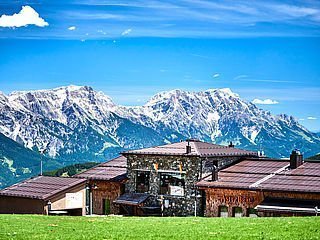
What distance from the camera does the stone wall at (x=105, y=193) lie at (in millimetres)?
56250

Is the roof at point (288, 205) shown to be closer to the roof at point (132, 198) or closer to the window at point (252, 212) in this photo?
the window at point (252, 212)

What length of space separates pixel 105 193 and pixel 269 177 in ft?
55.4

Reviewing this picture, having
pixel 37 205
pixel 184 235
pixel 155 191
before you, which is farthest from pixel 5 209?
pixel 184 235

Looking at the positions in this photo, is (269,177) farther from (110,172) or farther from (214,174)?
(110,172)

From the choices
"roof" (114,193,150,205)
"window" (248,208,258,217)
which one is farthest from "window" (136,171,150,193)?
"window" (248,208,258,217)

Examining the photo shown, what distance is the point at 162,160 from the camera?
52781 millimetres

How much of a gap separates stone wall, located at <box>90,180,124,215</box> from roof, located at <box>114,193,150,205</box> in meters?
1.88

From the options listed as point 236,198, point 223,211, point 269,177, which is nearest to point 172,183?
point 223,211

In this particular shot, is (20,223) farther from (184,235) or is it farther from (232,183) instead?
(232,183)

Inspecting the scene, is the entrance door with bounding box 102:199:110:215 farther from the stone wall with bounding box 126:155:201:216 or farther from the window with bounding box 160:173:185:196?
the window with bounding box 160:173:185:196

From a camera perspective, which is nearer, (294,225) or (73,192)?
(294,225)

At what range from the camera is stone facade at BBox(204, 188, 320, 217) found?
152ft

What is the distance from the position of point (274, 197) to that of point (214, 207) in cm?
549

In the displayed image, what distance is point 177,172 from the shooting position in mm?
51875
